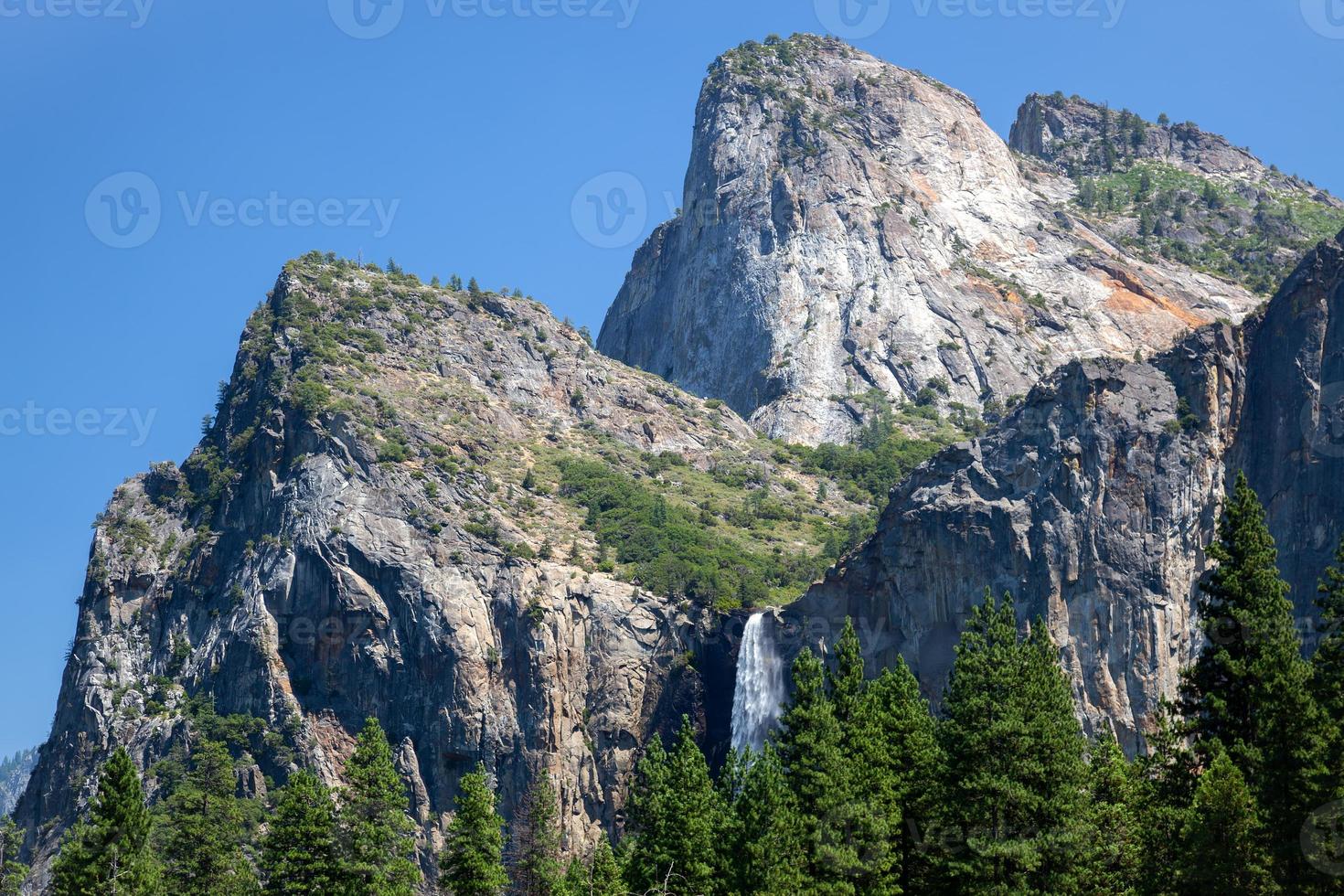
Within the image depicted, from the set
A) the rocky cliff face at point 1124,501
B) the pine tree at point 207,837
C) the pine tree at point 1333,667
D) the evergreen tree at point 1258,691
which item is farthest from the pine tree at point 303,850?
the rocky cliff face at point 1124,501

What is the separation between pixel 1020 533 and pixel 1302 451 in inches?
745

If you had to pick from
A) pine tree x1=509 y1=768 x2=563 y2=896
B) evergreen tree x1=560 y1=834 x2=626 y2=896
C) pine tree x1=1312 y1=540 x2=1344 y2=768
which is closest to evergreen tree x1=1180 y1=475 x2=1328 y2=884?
pine tree x1=1312 y1=540 x2=1344 y2=768

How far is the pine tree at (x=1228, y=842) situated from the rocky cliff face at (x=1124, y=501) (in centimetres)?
5167

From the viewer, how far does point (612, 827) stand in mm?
130125

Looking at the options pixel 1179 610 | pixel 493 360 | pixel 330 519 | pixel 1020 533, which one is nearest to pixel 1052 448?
pixel 1020 533

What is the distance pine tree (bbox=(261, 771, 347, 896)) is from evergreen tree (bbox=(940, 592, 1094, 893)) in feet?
96.1

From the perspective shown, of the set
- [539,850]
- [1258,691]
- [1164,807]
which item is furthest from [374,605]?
[1258,691]

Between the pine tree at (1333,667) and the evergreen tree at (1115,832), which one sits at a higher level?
the pine tree at (1333,667)

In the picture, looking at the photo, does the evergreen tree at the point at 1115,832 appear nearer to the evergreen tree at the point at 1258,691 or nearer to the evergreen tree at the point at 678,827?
the evergreen tree at the point at 1258,691

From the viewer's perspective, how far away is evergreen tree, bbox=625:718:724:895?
7750 cm

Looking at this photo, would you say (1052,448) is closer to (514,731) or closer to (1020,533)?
(1020,533)

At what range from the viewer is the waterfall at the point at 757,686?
134 meters

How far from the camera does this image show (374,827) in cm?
8325

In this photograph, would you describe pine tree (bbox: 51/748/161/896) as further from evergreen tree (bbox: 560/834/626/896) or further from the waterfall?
the waterfall
